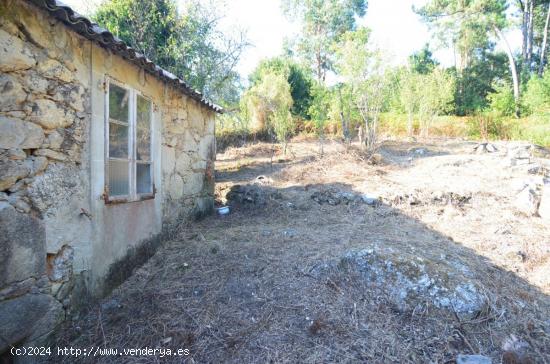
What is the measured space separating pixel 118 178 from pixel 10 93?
4.08ft

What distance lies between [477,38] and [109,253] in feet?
84.7

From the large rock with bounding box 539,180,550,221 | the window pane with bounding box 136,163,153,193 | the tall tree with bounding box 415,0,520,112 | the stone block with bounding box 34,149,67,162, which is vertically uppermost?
the tall tree with bounding box 415,0,520,112

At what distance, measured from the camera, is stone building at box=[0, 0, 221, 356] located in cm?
205

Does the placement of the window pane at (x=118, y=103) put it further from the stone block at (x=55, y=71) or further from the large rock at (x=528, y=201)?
the large rock at (x=528, y=201)

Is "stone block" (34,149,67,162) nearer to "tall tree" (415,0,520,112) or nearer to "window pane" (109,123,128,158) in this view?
"window pane" (109,123,128,158)

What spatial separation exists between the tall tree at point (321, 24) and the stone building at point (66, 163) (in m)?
21.8

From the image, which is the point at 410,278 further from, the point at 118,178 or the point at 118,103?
the point at 118,103

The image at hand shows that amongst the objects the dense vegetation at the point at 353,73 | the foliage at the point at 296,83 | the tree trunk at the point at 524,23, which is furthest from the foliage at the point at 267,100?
the tree trunk at the point at 524,23

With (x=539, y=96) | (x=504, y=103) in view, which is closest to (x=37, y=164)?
(x=539, y=96)

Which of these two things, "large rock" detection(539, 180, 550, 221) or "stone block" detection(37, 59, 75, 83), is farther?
"large rock" detection(539, 180, 550, 221)

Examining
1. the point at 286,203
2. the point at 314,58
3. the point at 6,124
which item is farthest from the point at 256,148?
the point at 314,58

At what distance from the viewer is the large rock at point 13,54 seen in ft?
6.49

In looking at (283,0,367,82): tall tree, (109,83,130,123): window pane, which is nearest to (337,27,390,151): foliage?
(109,83,130,123): window pane

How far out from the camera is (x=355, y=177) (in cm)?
774
